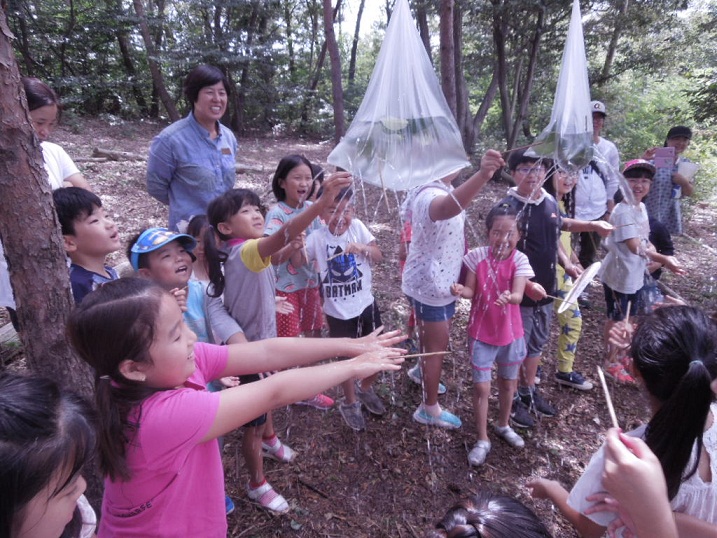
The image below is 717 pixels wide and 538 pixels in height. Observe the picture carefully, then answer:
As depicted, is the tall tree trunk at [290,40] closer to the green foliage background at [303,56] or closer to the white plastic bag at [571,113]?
the green foliage background at [303,56]

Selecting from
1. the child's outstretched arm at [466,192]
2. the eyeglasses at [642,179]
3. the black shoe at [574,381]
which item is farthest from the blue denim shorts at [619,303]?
the child's outstretched arm at [466,192]

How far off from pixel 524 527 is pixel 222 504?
0.92 m

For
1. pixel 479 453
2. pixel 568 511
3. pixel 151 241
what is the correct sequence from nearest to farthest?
1. pixel 568 511
2. pixel 151 241
3. pixel 479 453

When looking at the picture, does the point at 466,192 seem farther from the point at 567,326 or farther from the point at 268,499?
the point at 268,499

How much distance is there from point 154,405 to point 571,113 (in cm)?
229

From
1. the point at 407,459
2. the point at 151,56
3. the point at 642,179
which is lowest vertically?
the point at 407,459

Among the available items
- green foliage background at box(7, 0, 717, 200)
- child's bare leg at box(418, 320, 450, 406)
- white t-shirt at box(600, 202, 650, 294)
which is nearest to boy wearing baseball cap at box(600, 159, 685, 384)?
white t-shirt at box(600, 202, 650, 294)

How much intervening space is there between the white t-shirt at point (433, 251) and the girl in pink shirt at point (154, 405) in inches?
53.4

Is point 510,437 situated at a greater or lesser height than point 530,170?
lesser

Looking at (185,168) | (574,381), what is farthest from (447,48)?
(574,381)

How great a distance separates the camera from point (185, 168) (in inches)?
114

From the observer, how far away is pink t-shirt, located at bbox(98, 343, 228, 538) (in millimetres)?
1140

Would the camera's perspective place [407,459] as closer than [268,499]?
No

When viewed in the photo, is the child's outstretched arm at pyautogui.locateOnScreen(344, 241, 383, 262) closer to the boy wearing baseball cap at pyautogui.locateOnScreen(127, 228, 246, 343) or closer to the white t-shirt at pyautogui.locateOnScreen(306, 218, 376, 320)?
the white t-shirt at pyautogui.locateOnScreen(306, 218, 376, 320)
